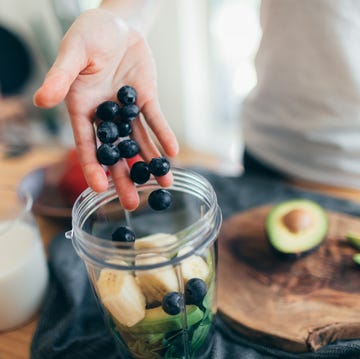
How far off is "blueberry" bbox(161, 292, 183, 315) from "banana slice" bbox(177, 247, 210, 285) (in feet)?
0.07

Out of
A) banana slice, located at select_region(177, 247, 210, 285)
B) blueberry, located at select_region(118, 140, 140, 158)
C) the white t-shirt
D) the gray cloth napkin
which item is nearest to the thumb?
blueberry, located at select_region(118, 140, 140, 158)

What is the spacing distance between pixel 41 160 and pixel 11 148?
0.40 ft

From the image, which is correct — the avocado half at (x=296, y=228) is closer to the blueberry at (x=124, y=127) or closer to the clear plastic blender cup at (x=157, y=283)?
the clear plastic blender cup at (x=157, y=283)

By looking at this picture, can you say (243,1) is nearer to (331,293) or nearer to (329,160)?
(329,160)

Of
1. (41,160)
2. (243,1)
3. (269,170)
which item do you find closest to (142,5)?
(269,170)

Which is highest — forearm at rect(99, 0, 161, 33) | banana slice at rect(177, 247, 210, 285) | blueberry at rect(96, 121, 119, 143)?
forearm at rect(99, 0, 161, 33)

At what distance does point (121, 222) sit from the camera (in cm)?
66

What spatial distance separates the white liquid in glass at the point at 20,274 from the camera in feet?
2.06

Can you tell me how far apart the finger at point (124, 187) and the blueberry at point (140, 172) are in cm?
1

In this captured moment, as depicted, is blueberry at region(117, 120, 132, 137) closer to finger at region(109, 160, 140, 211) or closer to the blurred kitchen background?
finger at region(109, 160, 140, 211)

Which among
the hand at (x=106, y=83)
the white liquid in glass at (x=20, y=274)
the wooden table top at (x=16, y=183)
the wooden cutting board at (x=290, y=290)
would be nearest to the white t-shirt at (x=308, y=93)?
the wooden table top at (x=16, y=183)

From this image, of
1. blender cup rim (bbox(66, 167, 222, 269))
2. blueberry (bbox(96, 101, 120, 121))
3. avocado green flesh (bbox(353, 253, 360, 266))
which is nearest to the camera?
blender cup rim (bbox(66, 167, 222, 269))

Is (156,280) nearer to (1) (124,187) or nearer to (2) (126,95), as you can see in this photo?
(1) (124,187)

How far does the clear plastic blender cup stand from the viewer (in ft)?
1.52
